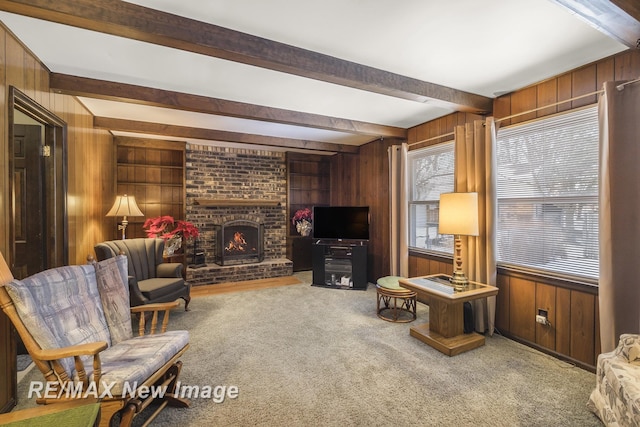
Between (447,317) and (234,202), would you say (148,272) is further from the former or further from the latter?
(447,317)

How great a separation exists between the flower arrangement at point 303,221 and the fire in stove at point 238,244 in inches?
40.7

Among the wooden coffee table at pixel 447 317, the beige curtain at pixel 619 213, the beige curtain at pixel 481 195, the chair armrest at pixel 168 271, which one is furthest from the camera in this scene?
the chair armrest at pixel 168 271

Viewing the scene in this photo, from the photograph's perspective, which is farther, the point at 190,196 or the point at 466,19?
the point at 190,196

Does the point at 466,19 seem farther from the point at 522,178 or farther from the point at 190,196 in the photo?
the point at 190,196

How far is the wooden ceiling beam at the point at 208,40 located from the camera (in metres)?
1.49

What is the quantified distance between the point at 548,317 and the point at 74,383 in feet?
11.7

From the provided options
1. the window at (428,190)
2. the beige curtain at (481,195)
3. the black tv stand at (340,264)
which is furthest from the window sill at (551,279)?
the black tv stand at (340,264)

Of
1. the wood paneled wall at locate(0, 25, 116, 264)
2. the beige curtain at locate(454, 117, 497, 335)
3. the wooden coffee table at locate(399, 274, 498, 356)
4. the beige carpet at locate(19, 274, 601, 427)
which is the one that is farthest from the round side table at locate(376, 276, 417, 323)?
the wood paneled wall at locate(0, 25, 116, 264)

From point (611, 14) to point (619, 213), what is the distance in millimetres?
1347

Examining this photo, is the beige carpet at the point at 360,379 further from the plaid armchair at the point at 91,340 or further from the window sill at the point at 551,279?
the window sill at the point at 551,279

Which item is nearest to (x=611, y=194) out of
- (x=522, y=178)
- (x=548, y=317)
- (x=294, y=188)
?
(x=522, y=178)

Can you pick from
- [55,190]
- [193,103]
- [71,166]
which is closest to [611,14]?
[193,103]

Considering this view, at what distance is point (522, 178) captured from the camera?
2768 mm

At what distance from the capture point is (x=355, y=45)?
205 centimetres
